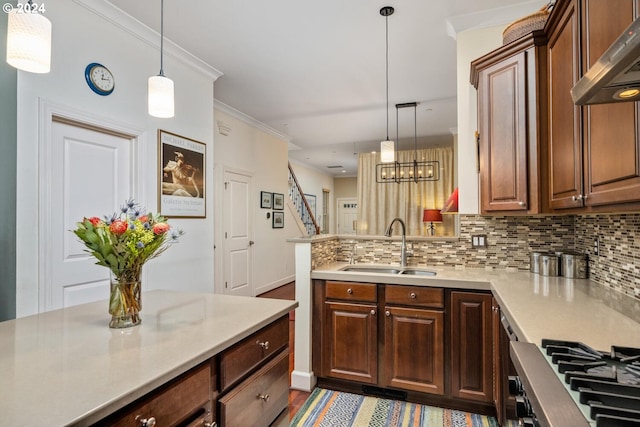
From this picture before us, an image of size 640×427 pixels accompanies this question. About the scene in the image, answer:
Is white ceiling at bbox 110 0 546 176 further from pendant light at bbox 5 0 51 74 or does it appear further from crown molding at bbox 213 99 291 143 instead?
pendant light at bbox 5 0 51 74

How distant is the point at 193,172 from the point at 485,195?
2.72 m

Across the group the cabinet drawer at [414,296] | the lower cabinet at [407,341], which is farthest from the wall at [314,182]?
the cabinet drawer at [414,296]

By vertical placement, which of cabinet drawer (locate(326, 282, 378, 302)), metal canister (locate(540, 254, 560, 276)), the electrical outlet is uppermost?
the electrical outlet

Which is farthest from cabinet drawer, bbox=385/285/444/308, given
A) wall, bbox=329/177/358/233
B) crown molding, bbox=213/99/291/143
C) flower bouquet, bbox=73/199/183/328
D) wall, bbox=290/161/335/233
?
wall, bbox=329/177/358/233

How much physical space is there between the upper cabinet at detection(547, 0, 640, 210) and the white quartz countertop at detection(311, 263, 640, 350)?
48 centimetres

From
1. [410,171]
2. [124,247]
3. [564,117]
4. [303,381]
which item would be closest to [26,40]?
[124,247]

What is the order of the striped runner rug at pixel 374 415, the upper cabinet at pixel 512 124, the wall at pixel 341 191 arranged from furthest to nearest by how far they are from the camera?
the wall at pixel 341 191
the striped runner rug at pixel 374 415
the upper cabinet at pixel 512 124

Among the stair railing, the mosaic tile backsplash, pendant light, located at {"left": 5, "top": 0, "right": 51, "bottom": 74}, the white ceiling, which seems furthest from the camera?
the stair railing

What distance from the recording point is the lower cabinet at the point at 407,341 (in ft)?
7.79

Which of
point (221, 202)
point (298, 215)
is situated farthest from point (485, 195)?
point (298, 215)

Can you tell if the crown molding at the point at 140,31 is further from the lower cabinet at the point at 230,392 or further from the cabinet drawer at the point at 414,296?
the cabinet drawer at the point at 414,296

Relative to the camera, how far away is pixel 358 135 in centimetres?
662

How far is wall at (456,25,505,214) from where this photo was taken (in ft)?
9.22

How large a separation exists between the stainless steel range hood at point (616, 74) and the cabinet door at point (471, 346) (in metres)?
1.64
